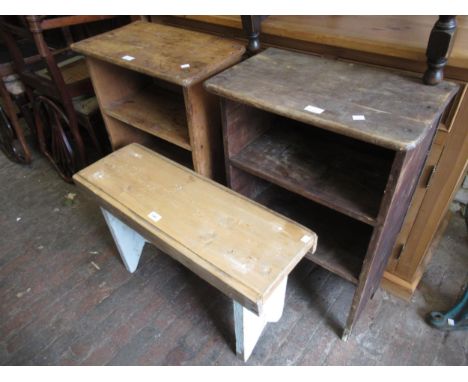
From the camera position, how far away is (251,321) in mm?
1259

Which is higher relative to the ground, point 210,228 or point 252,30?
point 252,30

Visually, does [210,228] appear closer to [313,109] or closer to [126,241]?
[313,109]

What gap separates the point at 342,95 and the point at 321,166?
0.30m

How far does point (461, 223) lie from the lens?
1.94 metres

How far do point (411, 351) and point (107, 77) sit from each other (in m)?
1.74

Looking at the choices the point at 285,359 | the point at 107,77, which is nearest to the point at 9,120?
the point at 107,77

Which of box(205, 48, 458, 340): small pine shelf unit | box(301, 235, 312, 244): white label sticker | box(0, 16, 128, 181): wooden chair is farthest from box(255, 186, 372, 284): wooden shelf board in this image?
box(0, 16, 128, 181): wooden chair

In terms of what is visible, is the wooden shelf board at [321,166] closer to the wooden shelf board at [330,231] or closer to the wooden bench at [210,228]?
the wooden bench at [210,228]

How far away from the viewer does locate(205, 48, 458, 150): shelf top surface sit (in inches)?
34.2

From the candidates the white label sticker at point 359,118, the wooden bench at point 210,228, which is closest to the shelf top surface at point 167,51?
the wooden bench at point 210,228

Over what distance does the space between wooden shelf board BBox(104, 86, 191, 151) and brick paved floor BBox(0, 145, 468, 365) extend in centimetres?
68

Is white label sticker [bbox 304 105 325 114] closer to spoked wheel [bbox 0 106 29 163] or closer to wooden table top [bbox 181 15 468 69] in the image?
wooden table top [bbox 181 15 468 69]

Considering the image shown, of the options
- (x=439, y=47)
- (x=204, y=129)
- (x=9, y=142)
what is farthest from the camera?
(x=9, y=142)

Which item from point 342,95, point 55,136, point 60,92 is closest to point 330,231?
point 342,95
